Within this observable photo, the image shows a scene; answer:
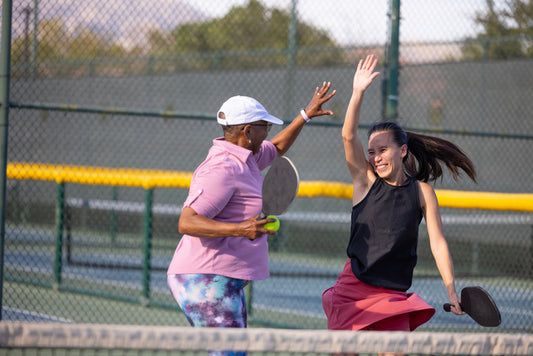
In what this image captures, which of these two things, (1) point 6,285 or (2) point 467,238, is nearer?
(1) point 6,285

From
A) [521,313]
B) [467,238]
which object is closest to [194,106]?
[467,238]

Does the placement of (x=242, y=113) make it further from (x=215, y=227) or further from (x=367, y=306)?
(x=367, y=306)

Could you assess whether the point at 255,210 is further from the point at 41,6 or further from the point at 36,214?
the point at 36,214

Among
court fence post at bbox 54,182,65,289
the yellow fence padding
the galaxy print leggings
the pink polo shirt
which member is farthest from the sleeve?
court fence post at bbox 54,182,65,289

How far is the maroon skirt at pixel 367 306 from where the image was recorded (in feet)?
11.0

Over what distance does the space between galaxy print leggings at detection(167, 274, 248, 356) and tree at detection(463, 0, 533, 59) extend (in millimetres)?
5408

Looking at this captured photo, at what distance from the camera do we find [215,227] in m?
2.95

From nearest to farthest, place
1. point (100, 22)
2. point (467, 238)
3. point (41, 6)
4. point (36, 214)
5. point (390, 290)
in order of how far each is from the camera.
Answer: point (390, 290), point (41, 6), point (100, 22), point (467, 238), point (36, 214)

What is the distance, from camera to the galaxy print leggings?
3.11 metres

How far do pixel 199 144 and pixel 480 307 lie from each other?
39.9ft

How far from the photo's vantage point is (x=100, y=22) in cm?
772

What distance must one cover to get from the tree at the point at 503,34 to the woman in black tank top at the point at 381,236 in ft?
14.6

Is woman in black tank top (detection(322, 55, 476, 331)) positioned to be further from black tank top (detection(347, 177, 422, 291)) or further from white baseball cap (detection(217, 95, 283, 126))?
white baseball cap (detection(217, 95, 283, 126))

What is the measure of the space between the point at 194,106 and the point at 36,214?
4.56 metres
